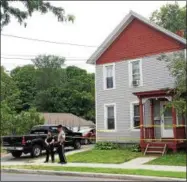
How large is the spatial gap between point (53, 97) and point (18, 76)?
33.6 feet

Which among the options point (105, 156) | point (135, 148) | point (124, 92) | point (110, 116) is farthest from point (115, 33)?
point (105, 156)

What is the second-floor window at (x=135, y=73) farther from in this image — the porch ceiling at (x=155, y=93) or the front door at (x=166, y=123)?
the front door at (x=166, y=123)

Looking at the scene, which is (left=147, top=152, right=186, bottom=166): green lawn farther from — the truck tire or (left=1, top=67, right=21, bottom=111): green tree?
(left=1, top=67, right=21, bottom=111): green tree

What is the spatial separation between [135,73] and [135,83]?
0.65 meters

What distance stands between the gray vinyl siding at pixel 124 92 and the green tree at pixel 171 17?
14720 mm

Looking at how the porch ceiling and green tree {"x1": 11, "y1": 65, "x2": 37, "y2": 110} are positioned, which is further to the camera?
green tree {"x1": 11, "y1": 65, "x2": 37, "y2": 110}

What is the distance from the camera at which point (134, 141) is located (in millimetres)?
26500

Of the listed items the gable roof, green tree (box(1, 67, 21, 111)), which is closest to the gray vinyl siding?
the gable roof

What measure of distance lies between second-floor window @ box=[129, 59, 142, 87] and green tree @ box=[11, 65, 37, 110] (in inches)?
1980

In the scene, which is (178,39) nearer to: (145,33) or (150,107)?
(145,33)

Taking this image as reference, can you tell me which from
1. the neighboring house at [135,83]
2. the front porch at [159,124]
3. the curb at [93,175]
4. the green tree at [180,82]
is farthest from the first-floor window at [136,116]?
the curb at [93,175]

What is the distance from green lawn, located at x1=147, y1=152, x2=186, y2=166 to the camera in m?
19.3

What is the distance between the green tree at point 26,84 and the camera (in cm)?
7735

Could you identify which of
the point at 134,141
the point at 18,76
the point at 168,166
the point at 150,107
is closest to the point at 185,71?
the point at 168,166
